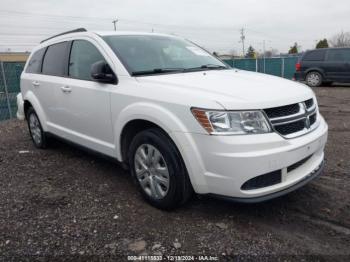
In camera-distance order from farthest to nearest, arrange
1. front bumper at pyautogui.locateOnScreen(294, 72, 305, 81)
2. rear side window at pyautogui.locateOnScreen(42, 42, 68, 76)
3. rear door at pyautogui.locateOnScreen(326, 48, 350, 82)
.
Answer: front bumper at pyautogui.locateOnScreen(294, 72, 305, 81)
rear door at pyautogui.locateOnScreen(326, 48, 350, 82)
rear side window at pyautogui.locateOnScreen(42, 42, 68, 76)

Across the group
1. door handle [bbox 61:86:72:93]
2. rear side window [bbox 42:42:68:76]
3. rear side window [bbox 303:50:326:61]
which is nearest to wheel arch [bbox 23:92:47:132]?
rear side window [bbox 42:42:68:76]

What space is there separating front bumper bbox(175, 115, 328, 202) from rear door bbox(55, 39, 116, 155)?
3.96 feet

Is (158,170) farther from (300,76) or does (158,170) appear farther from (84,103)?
(300,76)

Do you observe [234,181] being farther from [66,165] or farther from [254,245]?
[66,165]

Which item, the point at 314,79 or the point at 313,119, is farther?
the point at 314,79

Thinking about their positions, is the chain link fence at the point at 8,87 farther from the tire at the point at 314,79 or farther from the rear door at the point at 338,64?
the rear door at the point at 338,64

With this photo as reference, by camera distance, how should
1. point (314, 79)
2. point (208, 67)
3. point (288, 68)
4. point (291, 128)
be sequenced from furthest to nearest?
point (288, 68), point (314, 79), point (208, 67), point (291, 128)

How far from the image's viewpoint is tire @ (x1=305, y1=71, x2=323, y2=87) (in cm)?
1402

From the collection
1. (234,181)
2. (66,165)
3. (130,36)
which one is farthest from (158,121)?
(66,165)

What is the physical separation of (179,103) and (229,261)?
130cm

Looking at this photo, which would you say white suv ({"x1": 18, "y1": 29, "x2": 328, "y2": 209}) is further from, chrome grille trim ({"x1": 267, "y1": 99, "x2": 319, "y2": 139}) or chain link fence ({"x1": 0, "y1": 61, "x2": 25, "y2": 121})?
chain link fence ({"x1": 0, "y1": 61, "x2": 25, "y2": 121})

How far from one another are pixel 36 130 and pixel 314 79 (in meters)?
11.8

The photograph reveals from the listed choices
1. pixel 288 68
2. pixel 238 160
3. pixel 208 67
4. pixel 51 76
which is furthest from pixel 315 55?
pixel 238 160

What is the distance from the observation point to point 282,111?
293cm
